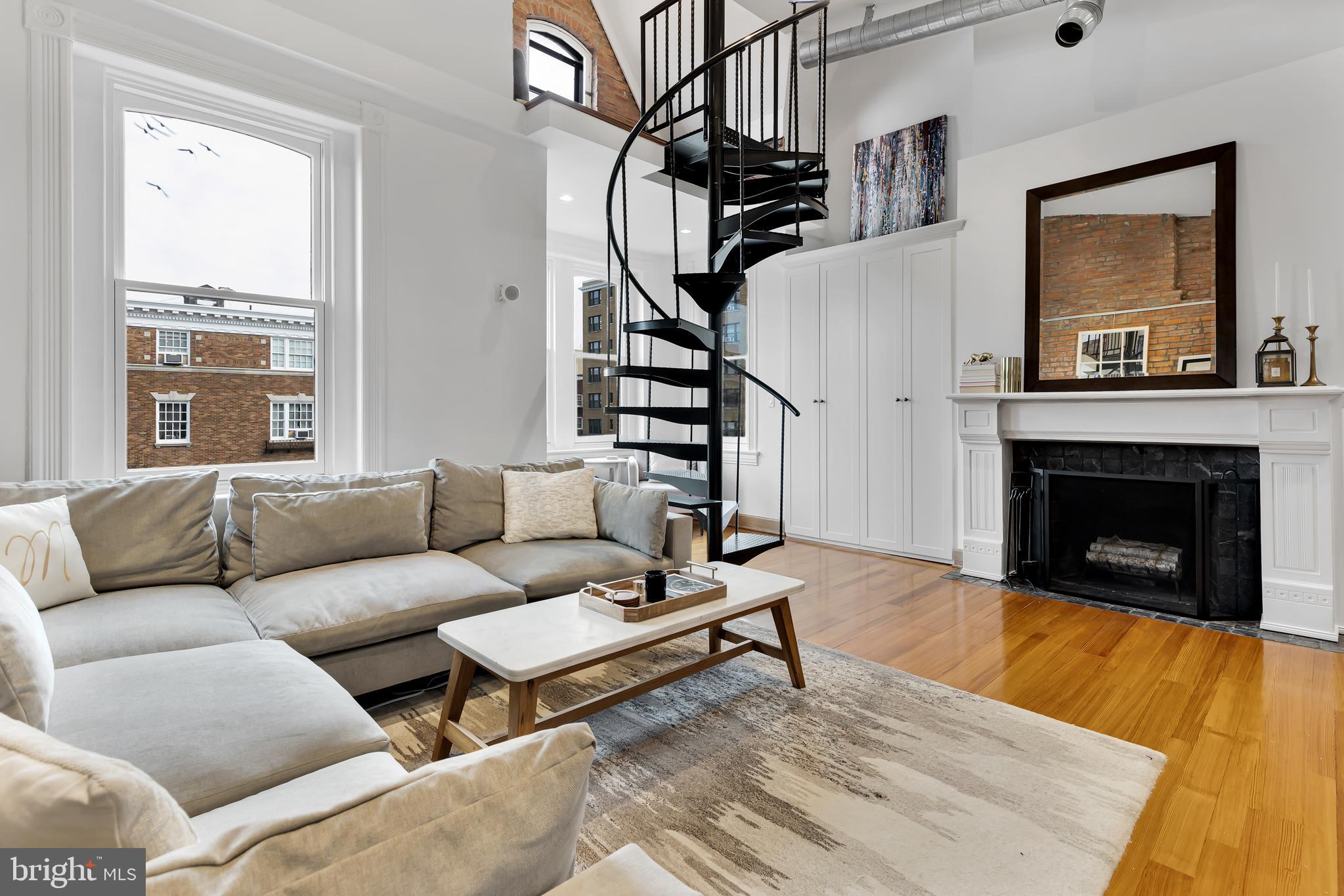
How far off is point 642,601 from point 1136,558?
332cm

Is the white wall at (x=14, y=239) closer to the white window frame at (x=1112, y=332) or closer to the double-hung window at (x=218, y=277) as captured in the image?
the double-hung window at (x=218, y=277)

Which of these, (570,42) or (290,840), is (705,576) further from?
(570,42)

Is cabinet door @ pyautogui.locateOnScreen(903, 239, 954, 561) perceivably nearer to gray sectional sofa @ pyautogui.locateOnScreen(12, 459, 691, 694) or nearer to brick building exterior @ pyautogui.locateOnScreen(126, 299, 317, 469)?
gray sectional sofa @ pyautogui.locateOnScreen(12, 459, 691, 694)

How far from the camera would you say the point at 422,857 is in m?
0.54

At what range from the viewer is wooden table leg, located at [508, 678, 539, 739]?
1776mm

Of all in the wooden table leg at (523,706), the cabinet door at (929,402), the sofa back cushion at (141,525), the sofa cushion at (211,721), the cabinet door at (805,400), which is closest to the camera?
the sofa cushion at (211,721)

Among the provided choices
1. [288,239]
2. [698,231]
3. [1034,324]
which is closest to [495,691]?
[288,239]

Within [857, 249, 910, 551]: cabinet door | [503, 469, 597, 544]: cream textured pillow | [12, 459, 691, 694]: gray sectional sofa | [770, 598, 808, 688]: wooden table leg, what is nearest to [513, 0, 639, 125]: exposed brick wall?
[857, 249, 910, 551]: cabinet door

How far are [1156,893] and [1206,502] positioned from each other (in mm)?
2831

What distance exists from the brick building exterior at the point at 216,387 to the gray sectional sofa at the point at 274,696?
2.18 ft

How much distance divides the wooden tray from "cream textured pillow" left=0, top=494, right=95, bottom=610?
1654 millimetres

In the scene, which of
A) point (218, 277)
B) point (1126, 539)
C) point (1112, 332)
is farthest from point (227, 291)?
point (1126, 539)

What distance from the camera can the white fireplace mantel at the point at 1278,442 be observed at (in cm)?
318

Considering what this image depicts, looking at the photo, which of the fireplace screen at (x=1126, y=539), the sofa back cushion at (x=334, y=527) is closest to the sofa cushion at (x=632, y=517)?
the sofa back cushion at (x=334, y=527)
